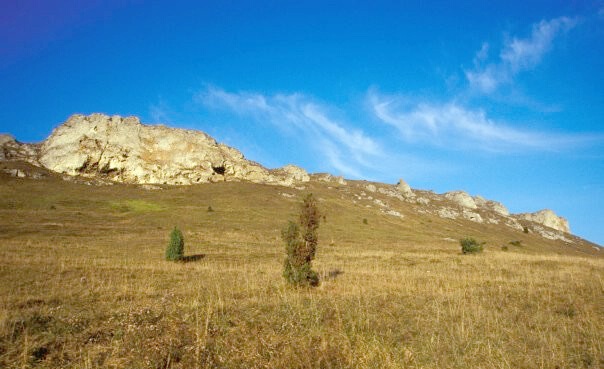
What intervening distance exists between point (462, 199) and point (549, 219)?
46.5m

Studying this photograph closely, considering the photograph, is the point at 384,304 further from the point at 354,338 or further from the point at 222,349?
Answer: the point at 222,349

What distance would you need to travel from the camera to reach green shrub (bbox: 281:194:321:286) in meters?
13.1

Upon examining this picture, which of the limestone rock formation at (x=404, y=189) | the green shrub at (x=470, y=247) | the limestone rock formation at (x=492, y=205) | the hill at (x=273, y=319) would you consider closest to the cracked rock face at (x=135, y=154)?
the limestone rock formation at (x=404, y=189)

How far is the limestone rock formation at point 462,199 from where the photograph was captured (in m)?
146

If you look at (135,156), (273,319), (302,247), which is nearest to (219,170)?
(135,156)

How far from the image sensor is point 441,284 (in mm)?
13547

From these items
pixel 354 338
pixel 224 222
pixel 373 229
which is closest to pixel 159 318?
pixel 354 338

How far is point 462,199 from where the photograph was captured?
486ft

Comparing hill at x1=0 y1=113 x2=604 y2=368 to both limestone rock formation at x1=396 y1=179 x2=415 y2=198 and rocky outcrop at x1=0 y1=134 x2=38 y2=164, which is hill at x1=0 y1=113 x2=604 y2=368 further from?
limestone rock formation at x1=396 y1=179 x2=415 y2=198

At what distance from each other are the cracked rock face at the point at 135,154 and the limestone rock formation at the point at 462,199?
258 feet

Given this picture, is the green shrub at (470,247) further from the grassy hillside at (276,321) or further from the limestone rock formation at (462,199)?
the limestone rock formation at (462,199)

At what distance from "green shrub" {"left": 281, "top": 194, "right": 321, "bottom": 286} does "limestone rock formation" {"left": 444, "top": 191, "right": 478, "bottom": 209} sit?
14142cm

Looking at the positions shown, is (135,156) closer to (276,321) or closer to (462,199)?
(276,321)

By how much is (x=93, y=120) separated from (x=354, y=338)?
108449mm
